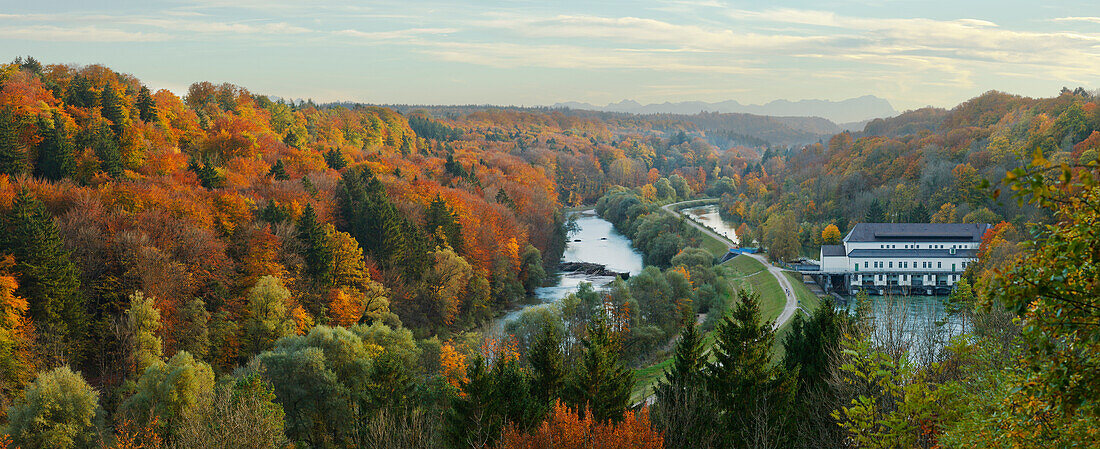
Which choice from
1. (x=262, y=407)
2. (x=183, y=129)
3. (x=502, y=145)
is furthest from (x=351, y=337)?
(x=502, y=145)

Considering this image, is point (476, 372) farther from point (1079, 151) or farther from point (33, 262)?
point (1079, 151)

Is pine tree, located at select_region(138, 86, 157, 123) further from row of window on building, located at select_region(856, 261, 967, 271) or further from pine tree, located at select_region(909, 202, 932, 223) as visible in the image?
pine tree, located at select_region(909, 202, 932, 223)

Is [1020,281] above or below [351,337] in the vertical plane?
above

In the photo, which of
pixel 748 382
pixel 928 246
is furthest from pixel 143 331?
pixel 928 246

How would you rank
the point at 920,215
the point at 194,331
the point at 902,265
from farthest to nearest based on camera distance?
the point at 920,215 < the point at 902,265 < the point at 194,331

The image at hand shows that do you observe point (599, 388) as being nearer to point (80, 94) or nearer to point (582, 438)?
point (582, 438)

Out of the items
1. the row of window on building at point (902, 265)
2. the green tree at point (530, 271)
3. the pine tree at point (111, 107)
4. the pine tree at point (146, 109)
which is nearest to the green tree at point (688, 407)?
the green tree at point (530, 271)
